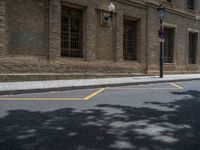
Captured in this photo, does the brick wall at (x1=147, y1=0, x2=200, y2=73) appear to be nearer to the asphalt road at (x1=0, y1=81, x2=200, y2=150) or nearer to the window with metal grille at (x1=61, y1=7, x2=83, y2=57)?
the window with metal grille at (x1=61, y1=7, x2=83, y2=57)

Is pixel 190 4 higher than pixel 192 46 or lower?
higher

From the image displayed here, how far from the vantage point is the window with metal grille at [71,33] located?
1802 centimetres

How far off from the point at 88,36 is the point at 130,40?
455 centimetres

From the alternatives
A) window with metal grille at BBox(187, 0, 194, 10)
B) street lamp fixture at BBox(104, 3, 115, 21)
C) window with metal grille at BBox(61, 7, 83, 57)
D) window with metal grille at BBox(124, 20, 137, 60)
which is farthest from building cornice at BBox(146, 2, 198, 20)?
window with metal grille at BBox(61, 7, 83, 57)

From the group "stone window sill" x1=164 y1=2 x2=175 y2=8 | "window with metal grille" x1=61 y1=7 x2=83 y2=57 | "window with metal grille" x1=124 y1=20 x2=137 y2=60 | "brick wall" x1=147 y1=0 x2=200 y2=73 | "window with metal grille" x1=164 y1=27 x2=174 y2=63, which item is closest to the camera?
"window with metal grille" x1=61 y1=7 x2=83 y2=57

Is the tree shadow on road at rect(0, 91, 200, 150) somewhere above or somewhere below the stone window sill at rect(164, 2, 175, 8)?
below

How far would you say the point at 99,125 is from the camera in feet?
19.6

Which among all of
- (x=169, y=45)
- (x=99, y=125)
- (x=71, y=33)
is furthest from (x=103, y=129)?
(x=169, y=45)

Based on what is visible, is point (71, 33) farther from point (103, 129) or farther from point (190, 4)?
point (190, 4)

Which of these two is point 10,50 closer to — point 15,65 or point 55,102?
point 15,65

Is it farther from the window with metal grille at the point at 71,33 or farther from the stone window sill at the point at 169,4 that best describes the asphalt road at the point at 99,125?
the stone window sill at the point at 169,4

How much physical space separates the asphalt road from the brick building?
7.24m

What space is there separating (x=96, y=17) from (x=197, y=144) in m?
15.2

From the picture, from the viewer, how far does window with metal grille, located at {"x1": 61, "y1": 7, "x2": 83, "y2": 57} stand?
18.0 m
